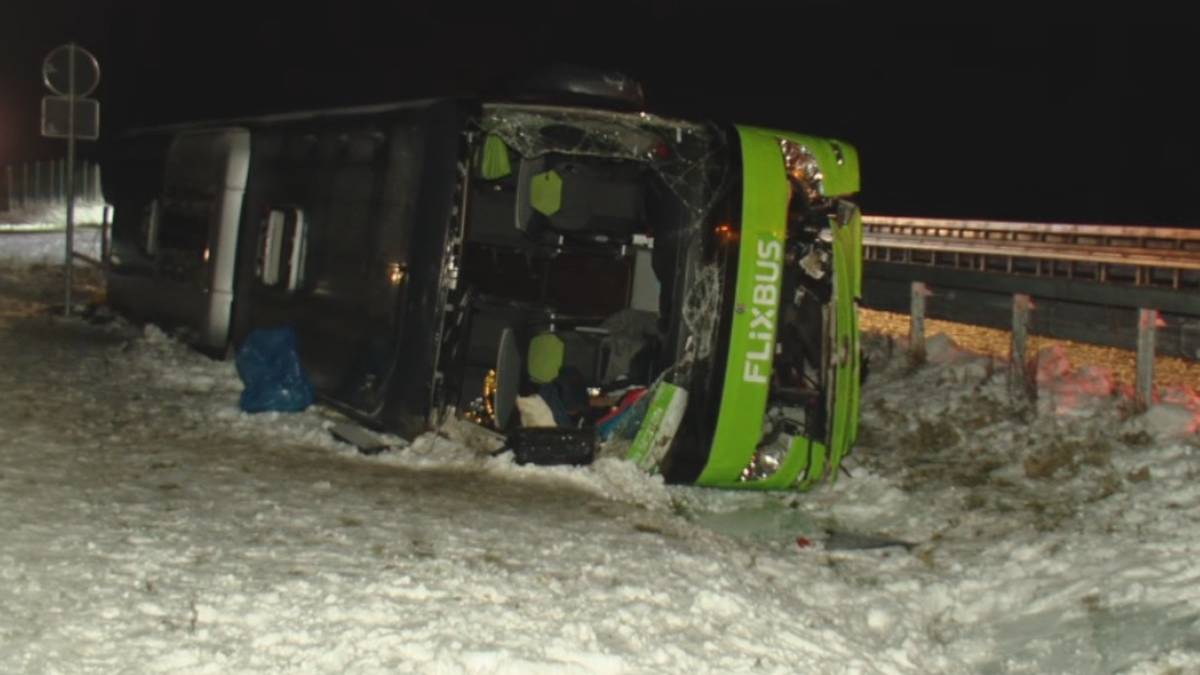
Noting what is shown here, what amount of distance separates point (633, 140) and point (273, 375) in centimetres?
330

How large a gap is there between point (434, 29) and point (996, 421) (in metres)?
54.9

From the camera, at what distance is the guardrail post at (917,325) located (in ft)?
44.1

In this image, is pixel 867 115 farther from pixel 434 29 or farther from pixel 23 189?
pixel 23 189

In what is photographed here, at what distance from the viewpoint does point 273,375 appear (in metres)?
10.2

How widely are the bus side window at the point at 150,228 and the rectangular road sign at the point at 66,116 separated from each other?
108cm

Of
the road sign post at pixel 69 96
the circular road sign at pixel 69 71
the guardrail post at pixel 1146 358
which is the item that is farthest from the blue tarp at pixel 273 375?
the guardrail post at pixel 1146 358

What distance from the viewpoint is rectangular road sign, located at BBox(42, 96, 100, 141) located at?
1447cm

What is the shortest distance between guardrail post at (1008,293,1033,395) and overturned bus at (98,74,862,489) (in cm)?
292

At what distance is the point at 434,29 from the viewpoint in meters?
62.5

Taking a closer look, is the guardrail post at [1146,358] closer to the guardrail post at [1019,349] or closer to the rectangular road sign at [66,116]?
the guardrail post at [1019,349]

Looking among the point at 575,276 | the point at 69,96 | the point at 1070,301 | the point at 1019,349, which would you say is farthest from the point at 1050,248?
the point at 69,96

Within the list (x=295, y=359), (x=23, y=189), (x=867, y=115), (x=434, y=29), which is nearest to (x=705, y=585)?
(x=295, y=359)

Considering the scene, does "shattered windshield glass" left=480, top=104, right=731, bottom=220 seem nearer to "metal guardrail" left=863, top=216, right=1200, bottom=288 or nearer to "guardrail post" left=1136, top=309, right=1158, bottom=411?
"guardrail post" left=1136, top=309, right=1158, bottom=411

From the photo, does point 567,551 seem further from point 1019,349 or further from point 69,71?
point 69,71
